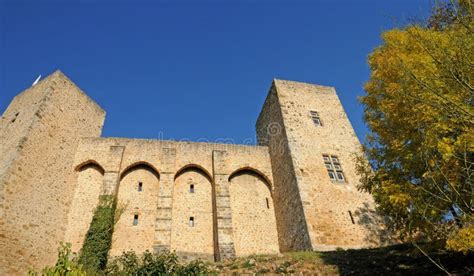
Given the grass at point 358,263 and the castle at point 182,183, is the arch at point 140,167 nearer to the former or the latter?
the castle at point 182,183

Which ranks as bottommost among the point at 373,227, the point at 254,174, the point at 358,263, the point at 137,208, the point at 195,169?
the point at 358,263

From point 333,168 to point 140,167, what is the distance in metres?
9.51

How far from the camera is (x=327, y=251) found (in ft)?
37.4

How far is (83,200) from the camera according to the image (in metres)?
14.3

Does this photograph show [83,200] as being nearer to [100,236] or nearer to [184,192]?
[100,236]

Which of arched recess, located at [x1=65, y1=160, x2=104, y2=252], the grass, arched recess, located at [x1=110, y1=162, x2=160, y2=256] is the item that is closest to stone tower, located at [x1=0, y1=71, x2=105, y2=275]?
arched recess, located at [x1=65, y1=160, x2=104, y2=252]

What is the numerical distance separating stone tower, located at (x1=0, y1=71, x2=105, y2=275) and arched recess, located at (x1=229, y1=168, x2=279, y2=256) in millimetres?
7555

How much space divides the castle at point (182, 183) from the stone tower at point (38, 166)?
0.15 feet

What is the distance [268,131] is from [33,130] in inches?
447

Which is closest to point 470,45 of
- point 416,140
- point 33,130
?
point 416,140

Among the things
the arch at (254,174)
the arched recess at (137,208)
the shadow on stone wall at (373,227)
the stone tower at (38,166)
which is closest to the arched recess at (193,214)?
the arched recess at (137,208)

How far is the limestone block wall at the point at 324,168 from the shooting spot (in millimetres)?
12406

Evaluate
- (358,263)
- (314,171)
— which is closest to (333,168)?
(314,171)

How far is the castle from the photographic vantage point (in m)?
12.1
